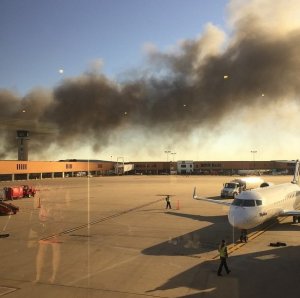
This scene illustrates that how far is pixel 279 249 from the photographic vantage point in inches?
914

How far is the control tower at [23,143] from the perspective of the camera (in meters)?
130

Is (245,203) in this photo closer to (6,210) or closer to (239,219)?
(239,219)

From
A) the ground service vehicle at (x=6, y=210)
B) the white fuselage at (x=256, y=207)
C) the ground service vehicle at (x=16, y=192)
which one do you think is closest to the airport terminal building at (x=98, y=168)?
the ground service vehicle at (x=16, y=192)

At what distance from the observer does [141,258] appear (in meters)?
21.3

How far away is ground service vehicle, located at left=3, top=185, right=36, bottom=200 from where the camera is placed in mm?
56156

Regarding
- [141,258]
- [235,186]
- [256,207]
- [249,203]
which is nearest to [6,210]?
[141,258]

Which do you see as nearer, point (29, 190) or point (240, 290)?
point (240, 290)

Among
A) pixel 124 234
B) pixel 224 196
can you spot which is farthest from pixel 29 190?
pixel 124 234

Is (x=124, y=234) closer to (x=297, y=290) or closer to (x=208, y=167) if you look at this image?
(x=297, y=290)

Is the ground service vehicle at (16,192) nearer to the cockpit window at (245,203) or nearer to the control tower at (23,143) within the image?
the cockpit window at (245,203)

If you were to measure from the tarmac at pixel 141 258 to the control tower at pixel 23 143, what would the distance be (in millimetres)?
97203

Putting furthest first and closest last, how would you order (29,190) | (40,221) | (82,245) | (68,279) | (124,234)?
(29,190) → (40,221) → (124,234) → (82,245) → (68,279)

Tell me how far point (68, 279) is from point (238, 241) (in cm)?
1271

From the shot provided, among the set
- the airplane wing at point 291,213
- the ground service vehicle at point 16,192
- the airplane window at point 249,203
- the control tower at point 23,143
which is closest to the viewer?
the airplane window at point 249,203
